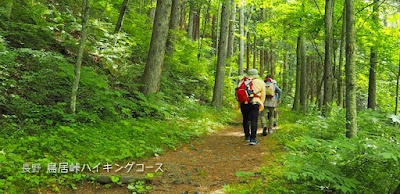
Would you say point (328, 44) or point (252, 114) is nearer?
point (252, 114)

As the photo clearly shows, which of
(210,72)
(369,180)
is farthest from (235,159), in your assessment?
(210,72)

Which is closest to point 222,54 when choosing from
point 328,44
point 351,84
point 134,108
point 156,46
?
point 328,44

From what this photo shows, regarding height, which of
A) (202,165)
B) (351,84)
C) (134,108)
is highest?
(351,84)

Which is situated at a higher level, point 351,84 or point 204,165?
point 351,84

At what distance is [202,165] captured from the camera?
535 cm

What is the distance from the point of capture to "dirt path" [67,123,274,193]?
4.17 meters

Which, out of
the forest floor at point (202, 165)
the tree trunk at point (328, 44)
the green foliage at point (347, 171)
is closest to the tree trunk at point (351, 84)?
the forest floor at point (202, 165)

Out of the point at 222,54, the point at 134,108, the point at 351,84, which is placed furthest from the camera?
the point at 222,54

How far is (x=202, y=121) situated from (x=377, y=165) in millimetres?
6550

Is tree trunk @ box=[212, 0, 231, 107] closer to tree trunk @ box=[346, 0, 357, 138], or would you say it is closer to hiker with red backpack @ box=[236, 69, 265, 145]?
hiker with red backpack @ box=[236, 69, 265, 145]

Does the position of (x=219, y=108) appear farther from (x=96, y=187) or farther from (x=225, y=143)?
(x=96, y=187)

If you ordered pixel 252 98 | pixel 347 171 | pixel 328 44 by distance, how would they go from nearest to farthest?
pixel 347 171 < pixel 252 98 < pixel 328 44

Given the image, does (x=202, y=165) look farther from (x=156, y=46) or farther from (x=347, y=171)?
(x=156, y=46)

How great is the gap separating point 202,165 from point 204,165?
0.04m
